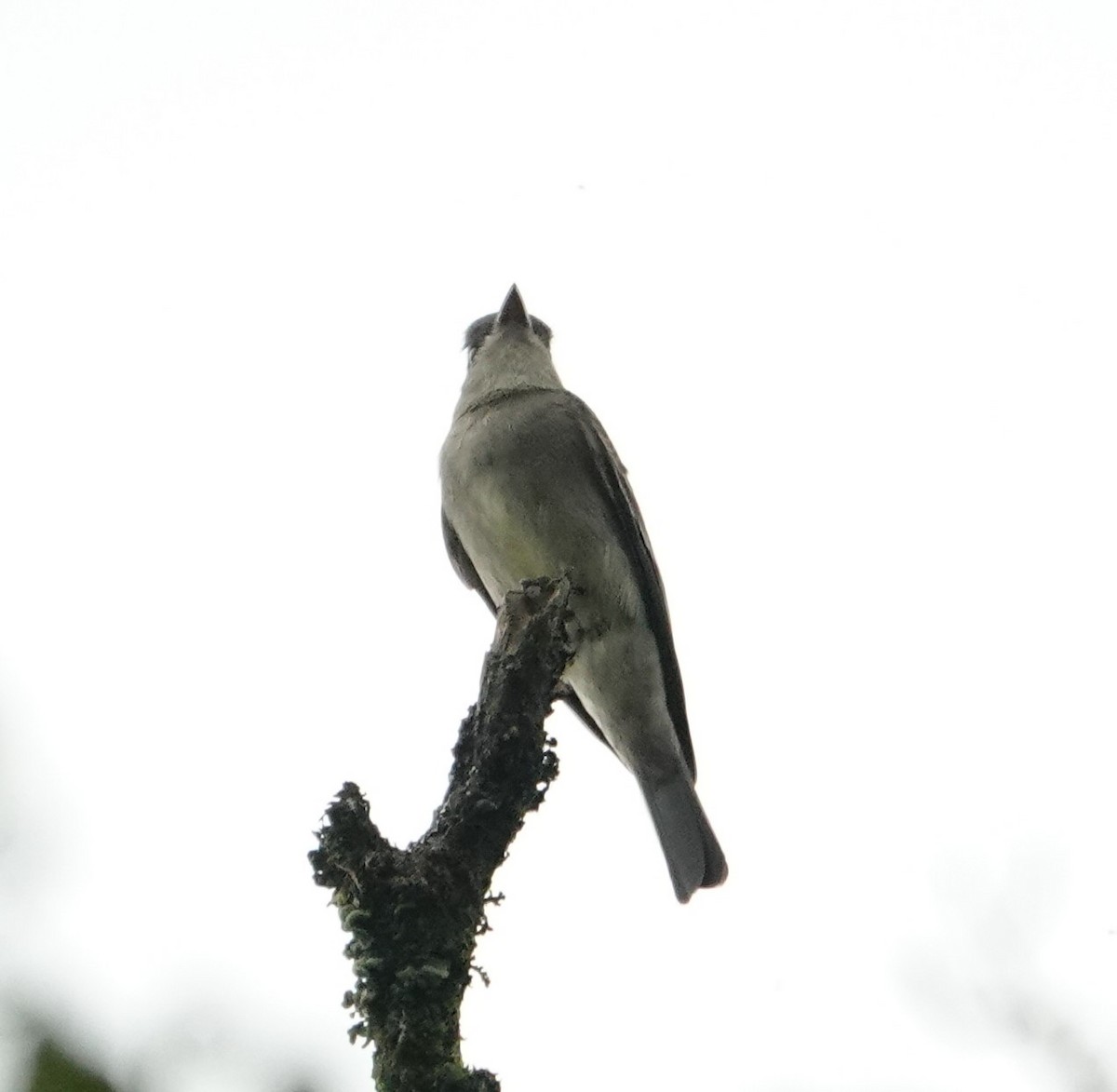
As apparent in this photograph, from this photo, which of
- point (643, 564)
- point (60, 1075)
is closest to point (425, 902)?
point (60, 1075)

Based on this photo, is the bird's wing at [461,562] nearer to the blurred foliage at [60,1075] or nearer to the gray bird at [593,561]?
the gray bird at [593,561]

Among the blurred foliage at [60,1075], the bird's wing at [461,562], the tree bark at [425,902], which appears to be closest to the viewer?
the blurred foliage at [60,1075]

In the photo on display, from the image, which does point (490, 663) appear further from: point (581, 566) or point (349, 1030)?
point (581, 566)

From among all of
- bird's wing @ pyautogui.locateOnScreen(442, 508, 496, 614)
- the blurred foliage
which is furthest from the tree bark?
bird's wing @ pyautogui.locateOnScreen(442, 508, 496, 614)

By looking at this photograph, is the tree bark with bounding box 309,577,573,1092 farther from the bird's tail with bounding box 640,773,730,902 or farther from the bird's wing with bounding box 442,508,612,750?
the bird's wing with bounding box 442,508,612,750

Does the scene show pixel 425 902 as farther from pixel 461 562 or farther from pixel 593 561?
pixel 461 562

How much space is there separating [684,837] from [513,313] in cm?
314

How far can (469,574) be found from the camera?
675 cm

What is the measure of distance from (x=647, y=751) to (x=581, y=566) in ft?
2.83

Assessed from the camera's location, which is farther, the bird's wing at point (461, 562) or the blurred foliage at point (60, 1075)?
the bird's wing at point (461, 562)

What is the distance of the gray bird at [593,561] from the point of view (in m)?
6.01

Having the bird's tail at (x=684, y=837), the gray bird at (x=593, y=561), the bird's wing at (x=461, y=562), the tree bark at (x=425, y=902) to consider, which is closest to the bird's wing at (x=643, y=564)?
the gray bird at (x=593, y=561)

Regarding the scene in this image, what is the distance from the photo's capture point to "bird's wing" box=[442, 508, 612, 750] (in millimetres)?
6465

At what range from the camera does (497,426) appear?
245 inches
